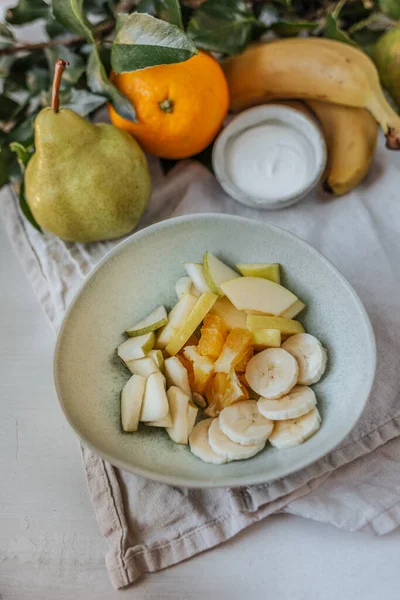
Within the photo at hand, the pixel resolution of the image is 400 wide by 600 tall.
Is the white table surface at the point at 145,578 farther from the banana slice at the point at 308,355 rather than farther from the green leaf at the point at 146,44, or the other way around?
the green leaf at the point at 146,44

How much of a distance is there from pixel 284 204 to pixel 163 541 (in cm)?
53

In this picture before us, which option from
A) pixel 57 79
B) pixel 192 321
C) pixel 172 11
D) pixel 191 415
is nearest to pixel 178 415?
pixel 191 415

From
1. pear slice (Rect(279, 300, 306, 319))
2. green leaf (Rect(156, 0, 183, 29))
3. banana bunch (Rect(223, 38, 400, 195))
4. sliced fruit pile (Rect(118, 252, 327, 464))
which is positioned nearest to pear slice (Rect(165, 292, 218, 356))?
sliced fruit pile (Rect(118, 252, 327, 464))

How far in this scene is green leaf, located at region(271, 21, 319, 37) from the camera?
3.50 ft

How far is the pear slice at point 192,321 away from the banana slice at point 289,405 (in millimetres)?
131

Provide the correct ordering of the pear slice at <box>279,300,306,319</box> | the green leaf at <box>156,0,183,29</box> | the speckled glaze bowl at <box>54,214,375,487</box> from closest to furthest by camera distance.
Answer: the speckled glaze bowl at <box>54,214,375,487</box>, the pear slice at <box>279,300,306,319</box>, the green leaf at <box>156,0,183,29</box>

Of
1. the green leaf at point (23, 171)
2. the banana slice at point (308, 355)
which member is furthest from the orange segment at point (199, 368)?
the green leaf at point (23, 171)

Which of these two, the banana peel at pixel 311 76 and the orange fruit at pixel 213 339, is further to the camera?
the banana peel at pixel 311 76

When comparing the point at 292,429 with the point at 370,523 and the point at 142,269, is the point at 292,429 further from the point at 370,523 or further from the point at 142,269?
the point at 142,269

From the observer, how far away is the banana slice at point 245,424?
79cm

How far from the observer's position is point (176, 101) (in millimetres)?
975

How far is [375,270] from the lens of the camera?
99 centimetres

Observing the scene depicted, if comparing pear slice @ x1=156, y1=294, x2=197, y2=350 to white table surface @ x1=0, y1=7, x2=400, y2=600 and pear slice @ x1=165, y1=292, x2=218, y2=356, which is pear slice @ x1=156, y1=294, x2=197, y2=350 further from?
white table surface @ x1=0, y1=7, x2=400, y2=600

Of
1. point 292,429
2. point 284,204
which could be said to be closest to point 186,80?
point 284,204
